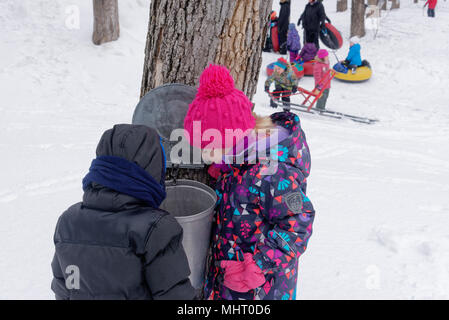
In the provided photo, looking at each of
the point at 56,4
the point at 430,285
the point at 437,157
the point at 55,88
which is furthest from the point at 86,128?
the point at 56,4

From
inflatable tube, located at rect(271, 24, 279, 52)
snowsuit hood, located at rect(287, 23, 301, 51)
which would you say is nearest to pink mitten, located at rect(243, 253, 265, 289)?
snowsuit hood, located at rect(287, 23, 301, 51)

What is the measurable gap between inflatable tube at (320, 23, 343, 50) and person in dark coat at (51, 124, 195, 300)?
11.0 m

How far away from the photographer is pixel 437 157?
500 cm

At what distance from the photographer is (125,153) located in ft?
4.29

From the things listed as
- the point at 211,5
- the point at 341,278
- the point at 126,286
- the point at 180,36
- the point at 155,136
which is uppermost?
the point at 211,5

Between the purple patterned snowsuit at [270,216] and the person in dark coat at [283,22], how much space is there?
10356 millimetres

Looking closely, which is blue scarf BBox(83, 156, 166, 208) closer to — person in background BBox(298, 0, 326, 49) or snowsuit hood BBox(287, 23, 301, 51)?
snowsuit hood BBox(287, 23, 301, 51)

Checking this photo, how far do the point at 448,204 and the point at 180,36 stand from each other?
313cm

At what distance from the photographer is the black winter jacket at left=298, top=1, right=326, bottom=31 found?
10211 mm

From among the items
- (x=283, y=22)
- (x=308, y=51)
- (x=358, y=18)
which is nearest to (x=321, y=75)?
(x=308, y=51)

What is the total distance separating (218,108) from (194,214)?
542 mm

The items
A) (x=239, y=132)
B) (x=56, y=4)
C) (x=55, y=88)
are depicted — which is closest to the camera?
(x=239, y=132)

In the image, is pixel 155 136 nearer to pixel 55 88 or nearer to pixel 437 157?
pixel 437 157

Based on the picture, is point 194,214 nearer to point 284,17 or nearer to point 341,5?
point 284,17
